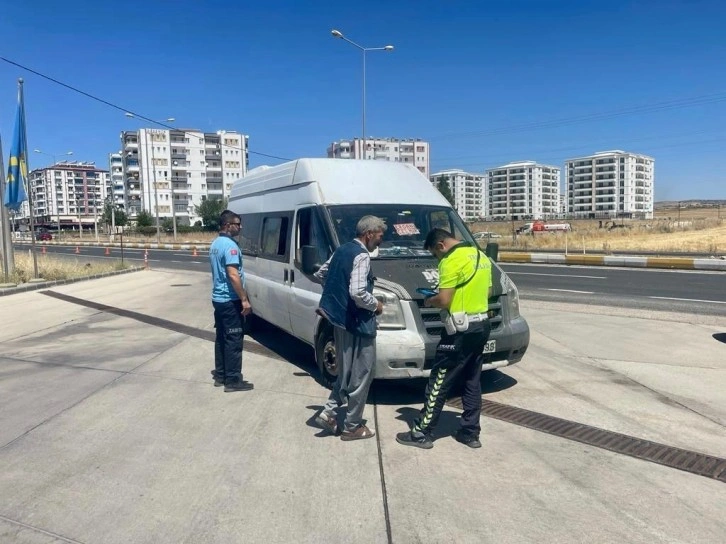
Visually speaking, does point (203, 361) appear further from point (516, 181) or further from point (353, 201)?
point (516, 181)

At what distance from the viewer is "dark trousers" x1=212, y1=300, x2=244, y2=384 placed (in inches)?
244

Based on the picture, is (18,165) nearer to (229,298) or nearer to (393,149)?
(229,298)

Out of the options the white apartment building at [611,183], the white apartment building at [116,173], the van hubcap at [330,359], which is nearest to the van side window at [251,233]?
the van hubcap at [330,359]

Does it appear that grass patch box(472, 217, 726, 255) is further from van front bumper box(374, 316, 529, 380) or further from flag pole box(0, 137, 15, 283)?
van front bumper box(374, 316, 529, 380)

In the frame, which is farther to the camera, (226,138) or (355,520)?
(226,138)

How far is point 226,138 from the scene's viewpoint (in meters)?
123

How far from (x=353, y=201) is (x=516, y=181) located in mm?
180845

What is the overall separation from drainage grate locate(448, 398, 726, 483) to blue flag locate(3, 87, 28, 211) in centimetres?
1561

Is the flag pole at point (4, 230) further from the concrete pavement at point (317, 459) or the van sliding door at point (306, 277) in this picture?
the van sliding door at point (306, 277)

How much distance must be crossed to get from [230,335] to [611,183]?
177 m

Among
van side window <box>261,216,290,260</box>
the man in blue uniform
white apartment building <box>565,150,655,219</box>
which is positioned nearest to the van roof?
van side window <box>261,216,290,260</box>

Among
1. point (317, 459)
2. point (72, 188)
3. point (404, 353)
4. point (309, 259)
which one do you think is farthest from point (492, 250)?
point (72, 188)

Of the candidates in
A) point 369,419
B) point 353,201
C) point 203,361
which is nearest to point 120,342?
point 203,361

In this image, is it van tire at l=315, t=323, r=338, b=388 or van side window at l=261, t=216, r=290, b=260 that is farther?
van side window at l=261, t=216, r=290, b=260
